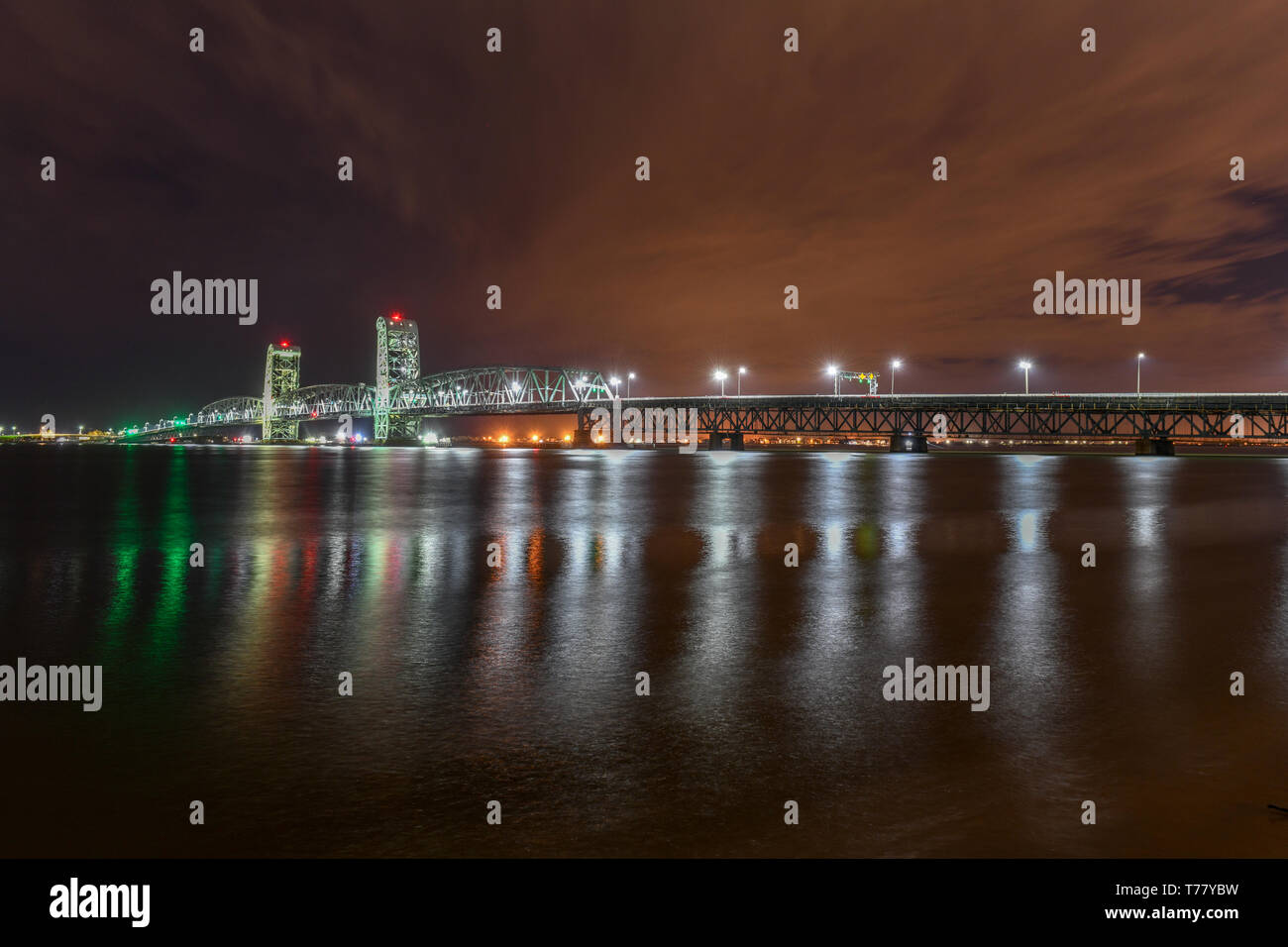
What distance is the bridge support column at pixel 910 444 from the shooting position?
132m

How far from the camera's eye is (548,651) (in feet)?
29.8

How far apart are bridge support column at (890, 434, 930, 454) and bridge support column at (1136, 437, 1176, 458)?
100.0ft

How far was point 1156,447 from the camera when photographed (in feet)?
357

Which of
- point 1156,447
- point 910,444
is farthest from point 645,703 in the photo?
point 910,444

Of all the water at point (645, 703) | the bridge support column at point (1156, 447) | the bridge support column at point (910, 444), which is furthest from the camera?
the bridge support column at point (910, 444)

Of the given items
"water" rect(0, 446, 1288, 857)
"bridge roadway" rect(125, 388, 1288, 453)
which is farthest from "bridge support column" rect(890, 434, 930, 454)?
"water" rect(0, 446, 1288, 857)

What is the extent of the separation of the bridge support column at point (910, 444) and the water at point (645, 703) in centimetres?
11755

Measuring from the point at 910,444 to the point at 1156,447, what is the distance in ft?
116

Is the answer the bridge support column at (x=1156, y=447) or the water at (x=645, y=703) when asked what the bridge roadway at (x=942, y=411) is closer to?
the bridge support column at (x=1156, y=447)

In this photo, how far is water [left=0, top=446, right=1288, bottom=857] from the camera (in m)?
4.82

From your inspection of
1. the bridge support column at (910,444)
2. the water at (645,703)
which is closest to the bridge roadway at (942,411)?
the bridge support column at (910,444)
